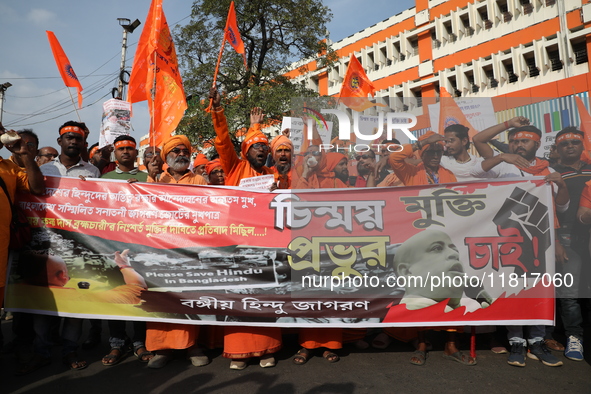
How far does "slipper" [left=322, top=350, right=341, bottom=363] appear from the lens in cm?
356

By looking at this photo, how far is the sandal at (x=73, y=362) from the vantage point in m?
3.47

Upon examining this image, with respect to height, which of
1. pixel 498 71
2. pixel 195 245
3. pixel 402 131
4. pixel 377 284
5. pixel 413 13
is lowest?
pixel 377 284

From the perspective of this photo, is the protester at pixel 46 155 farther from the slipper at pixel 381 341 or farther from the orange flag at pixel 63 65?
the slipper at pixel 381 341

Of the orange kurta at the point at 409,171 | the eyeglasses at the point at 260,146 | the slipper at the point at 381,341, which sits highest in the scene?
the eyeglasses at the point at 260,146

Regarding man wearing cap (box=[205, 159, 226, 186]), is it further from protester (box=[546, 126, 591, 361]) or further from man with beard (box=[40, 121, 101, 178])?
protester (box=[546, 126, 591, 361])

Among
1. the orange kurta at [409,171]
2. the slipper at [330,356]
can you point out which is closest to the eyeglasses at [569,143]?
the orange kurta at [409,171]

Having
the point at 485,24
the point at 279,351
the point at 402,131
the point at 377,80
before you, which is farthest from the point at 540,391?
the point at 377,80

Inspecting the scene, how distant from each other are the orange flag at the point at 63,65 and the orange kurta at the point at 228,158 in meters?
3.48

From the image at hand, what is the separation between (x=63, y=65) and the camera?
6.68m

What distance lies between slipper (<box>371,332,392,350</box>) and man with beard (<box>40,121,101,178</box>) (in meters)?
3.19

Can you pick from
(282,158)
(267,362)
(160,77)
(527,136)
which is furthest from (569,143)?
(160,77)

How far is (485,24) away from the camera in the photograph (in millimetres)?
21953

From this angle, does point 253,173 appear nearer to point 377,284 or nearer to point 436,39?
point 377,284

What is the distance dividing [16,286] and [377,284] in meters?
3.09
